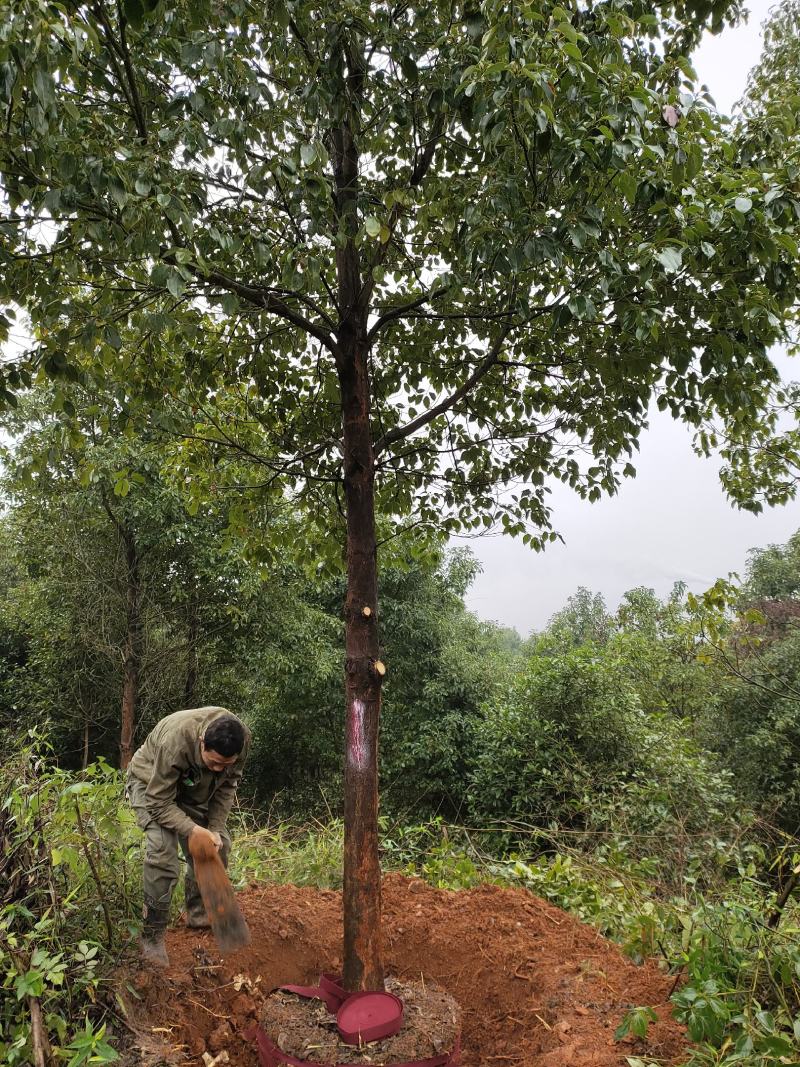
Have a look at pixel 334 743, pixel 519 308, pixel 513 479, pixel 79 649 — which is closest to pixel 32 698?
pixel 79 649

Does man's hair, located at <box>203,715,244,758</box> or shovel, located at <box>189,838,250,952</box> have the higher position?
man's hair, located at <box>203,715,244,758</box>

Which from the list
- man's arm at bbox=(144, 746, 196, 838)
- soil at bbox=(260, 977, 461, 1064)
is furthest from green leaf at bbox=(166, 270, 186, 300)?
soil at bbox=(260, 977, 461, 1064)

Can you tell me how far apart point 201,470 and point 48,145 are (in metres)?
2.66

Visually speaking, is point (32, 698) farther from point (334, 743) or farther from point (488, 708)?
point (488, 708)

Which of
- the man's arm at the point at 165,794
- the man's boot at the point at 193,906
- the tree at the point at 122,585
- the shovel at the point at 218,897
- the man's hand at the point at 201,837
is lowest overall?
the man's boot at the point at 193,906

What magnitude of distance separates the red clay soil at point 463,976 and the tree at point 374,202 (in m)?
0.59

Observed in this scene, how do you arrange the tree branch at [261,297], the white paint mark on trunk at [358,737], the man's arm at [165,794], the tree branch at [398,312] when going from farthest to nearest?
1. the tree branch at [398,312]
2. the man's arm at [165,794]
3. the white paint mark on trunk at [358,737]
4. the tree branch at [261,297]

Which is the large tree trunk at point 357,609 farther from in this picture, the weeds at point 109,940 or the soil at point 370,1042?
the weeds at point 109,940

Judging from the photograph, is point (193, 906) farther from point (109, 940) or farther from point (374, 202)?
point (374, 202)

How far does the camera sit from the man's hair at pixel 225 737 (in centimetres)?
338

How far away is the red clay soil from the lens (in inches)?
112

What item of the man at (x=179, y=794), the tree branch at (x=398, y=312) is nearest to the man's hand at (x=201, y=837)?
the man at (x=179, y=794)

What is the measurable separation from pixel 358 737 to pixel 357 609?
575 mm

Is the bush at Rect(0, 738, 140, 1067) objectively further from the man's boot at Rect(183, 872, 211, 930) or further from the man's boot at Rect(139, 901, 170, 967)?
the man's boot at Rect(183, 872, 211, 930)
